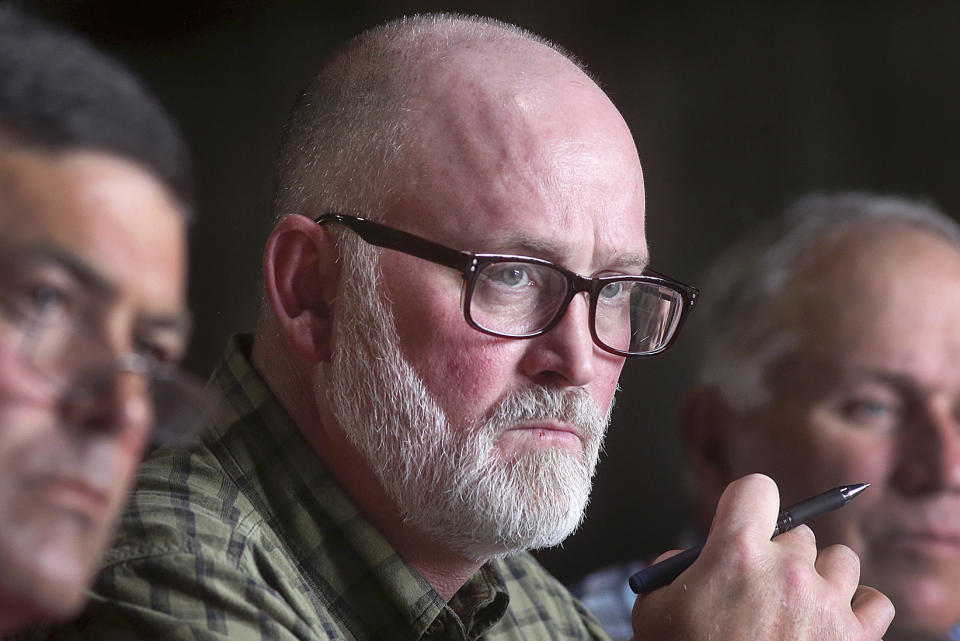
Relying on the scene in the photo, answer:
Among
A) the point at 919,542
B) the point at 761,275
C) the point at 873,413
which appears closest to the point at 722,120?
the point at 761,275

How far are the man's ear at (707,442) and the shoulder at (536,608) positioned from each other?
2.14 feet

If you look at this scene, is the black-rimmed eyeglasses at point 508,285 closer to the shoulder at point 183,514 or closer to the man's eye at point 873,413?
the shoulder at point 183,514

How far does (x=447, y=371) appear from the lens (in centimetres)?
91

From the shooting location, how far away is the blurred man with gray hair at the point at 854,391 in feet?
4.88

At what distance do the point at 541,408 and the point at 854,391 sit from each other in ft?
2.70

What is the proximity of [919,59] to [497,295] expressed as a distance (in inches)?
61.7

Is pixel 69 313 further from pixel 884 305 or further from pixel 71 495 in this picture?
pixel 884 305

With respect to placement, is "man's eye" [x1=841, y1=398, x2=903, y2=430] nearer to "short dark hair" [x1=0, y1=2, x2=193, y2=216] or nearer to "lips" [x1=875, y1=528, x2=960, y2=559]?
"lips" [x1=875, y1=528, x2=960, y2=559]

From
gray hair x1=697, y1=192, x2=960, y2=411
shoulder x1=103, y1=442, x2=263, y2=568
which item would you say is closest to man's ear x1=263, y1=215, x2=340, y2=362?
shoulder x1=103, y1=442, x2=263, y2=568

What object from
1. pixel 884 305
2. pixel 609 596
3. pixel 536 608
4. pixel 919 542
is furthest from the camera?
pixel 609 596

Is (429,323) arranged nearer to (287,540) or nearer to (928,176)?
(287,540)

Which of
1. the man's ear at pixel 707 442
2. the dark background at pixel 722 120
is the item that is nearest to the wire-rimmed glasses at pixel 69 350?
the dark background at pixel 722 120

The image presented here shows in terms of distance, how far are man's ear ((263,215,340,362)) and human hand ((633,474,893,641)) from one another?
1.15 ft

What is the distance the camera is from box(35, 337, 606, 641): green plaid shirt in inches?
29.8
